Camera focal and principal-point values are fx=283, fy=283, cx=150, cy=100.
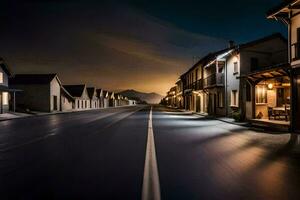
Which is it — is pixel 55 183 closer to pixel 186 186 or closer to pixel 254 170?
pixel 186 186

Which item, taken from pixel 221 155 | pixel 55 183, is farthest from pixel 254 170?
pixel 55 183

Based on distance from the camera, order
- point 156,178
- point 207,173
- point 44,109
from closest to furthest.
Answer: point 156,178 < point 207,173 < point 44,109

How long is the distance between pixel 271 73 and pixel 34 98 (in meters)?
42.6

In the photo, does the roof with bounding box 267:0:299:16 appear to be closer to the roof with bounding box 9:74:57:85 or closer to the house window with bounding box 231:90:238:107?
the house window with bounding box 231:90:238:107

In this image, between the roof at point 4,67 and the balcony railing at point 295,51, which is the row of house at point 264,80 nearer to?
the balcony railing at point 295,51

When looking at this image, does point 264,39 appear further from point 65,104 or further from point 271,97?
point 65,104

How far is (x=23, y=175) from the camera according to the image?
6352 millimetres

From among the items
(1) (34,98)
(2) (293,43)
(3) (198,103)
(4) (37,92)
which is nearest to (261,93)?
(2) (293,43)

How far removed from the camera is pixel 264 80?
67.0 ft

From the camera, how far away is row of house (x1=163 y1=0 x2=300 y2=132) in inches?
639

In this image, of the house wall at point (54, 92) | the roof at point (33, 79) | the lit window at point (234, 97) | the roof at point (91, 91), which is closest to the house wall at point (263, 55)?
the lit window at point (234, 97)

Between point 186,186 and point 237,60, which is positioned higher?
point 237,60

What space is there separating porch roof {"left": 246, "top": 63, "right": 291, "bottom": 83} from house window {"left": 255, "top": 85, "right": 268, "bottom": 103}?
113 inches

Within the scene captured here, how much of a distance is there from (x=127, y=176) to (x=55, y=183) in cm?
149
